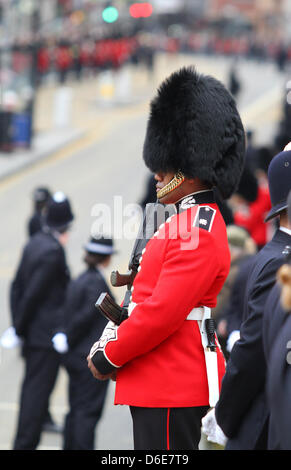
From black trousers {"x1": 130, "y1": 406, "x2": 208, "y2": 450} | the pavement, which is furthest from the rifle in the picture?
the pavement

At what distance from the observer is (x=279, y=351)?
2801mm

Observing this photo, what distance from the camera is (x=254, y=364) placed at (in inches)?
149

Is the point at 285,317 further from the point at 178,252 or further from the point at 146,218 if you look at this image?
the point at 146,218

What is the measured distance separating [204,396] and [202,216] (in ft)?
2.53

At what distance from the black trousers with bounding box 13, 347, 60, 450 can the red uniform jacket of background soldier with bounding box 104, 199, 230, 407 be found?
294 cm

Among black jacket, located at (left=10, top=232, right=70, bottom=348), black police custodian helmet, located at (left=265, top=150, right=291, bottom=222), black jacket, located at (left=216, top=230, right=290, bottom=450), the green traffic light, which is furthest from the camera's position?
the green traffic light

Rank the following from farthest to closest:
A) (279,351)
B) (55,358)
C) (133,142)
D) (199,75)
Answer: (133,142) → (55,358) → (199,75) → (279,351)

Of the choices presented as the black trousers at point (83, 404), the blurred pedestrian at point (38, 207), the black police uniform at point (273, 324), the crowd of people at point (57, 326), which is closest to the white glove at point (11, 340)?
the crowd of people at point (57, 326)

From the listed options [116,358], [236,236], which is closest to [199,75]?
[116,358]

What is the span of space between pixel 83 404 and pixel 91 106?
25.3 m

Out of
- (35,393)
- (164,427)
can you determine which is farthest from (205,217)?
(35,393)

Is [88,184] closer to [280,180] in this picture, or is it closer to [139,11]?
[280,180]

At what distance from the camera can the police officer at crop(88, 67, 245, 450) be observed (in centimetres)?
384

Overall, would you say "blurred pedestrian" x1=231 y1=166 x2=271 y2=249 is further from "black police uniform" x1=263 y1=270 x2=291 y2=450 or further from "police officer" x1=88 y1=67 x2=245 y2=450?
"black police uniform" x1=263 y1=270 x2=291 y2=450
